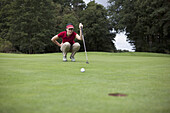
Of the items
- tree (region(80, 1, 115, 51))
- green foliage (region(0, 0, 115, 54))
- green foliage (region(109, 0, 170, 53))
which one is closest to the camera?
green foliage (region(109, 0, 170, 53))

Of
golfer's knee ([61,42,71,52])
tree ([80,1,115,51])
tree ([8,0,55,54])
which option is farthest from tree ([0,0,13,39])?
golfer's knee ([61,42,71,52])

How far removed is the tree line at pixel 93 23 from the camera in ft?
117

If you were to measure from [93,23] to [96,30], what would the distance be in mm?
2500

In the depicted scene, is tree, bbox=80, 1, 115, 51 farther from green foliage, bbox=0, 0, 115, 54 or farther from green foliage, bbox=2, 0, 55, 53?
green foliage, bbox=2, 0, 55, 53

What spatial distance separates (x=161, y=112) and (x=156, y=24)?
114 ft

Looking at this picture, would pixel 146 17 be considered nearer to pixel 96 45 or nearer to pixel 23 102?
pixel 96 45

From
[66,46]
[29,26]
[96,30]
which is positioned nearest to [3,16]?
[29,26]

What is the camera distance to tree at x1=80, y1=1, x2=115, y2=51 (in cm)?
5022

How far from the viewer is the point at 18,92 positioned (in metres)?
2.80

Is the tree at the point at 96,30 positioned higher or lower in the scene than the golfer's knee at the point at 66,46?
higher

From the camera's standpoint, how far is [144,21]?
125 feet

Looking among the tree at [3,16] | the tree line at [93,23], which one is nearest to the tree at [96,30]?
the tree line at [93,23]

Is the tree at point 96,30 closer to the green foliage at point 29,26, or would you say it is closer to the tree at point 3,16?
the green foliage at point 29,26

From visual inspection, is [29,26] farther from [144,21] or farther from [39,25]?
[144,21]
